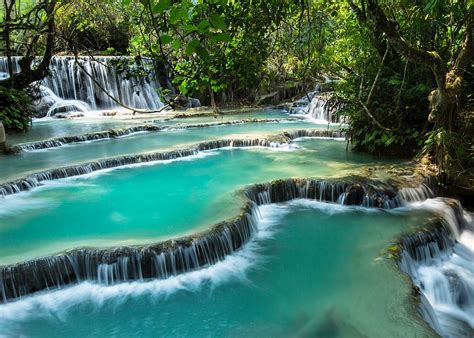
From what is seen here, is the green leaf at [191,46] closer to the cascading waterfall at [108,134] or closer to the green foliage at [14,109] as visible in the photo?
the cascading waterfall at [108,134]

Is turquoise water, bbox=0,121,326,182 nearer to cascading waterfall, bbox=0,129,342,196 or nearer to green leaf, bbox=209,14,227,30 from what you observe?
cascading waterfall, bbox=0,129,342,196

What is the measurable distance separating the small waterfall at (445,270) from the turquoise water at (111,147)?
6.51 metres

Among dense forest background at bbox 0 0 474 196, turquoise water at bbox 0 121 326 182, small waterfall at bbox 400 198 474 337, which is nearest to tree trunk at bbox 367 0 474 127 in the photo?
dense forest background at bbox 0 0 474 196

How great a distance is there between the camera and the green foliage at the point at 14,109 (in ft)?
41.3

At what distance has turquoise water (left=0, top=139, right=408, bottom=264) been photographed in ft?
18.7

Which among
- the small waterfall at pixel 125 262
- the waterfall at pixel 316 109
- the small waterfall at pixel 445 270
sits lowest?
the small waterfall at pixel 445 270

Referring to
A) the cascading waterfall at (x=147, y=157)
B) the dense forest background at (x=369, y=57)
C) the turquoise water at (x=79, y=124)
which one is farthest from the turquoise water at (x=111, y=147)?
the dense forest background at (x=369, y=57)

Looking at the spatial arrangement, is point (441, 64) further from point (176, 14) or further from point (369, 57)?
point (176, 14)

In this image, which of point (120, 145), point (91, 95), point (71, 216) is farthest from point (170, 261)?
point (91, 95)

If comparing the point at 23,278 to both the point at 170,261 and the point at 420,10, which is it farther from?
the point at 420,10

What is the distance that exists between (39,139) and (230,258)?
27.8ft

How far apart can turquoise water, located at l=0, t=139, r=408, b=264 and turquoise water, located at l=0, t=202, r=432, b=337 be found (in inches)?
29.4

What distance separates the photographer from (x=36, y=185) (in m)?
A: 8.12

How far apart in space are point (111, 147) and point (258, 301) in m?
A: 7.87
